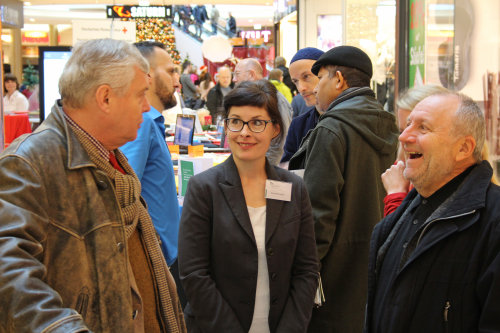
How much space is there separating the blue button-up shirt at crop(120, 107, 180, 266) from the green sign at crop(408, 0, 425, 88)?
2.10m

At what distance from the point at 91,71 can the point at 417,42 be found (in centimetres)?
313

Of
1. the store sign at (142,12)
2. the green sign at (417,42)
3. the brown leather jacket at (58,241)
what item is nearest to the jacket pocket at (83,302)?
the brown leather jacket at (58,241)

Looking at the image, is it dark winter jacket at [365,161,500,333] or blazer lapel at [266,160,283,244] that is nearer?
dark winter jacket at [365,161,500,333]

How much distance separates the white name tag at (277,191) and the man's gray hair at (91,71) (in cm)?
82

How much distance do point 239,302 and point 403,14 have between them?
10.3 feet

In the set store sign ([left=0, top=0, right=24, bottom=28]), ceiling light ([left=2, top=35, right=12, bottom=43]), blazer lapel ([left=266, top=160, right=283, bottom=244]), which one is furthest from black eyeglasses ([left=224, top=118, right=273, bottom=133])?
ceiling light ([left=2, top=35, right=12, bottom=43])

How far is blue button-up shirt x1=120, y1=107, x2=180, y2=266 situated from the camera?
2561 millimetres

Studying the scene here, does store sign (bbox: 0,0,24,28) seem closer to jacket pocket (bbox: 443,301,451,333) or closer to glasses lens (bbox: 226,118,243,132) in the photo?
glasses lens (bbox: 226,118,243,132)

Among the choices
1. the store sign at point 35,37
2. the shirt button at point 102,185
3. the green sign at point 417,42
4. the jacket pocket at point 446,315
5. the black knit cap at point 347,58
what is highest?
the store sign at point 35,37

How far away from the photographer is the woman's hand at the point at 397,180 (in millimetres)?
2385

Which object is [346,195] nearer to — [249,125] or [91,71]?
[249,125]

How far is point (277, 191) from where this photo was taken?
90.7 inches

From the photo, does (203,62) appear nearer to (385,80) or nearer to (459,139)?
(385,80)

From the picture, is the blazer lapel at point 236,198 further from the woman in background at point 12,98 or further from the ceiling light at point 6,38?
the ceiling light at point 6,38
